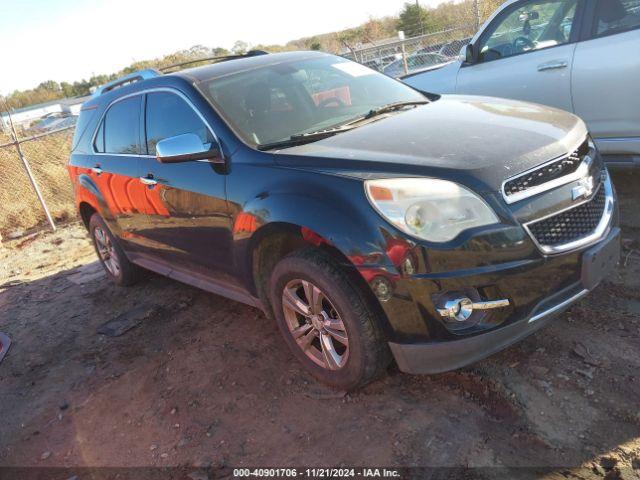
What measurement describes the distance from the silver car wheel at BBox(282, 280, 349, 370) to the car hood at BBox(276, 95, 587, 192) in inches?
26.7

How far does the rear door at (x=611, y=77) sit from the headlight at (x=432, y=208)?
8.99 ft

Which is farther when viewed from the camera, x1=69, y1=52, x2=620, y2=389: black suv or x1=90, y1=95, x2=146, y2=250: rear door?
x1=90, y1=95, x2=146, y2=250: rear door

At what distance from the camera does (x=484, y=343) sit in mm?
2496

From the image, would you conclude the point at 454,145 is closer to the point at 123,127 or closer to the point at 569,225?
the point at 569,225

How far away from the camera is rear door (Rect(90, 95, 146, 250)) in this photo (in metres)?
4.33

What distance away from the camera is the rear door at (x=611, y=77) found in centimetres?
436

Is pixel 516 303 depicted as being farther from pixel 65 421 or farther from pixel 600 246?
pixel 65 421

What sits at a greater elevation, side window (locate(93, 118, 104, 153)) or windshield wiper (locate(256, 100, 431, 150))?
side window (locate(93, 118, 104, 153))

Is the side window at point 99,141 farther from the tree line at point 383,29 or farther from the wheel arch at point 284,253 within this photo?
the tree line at point 383,29

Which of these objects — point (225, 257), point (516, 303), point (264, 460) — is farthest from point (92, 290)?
point (516, 303)

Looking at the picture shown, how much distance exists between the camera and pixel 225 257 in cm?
351

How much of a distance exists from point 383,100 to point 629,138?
2.15m

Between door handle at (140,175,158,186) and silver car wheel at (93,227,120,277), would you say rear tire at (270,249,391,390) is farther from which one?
silver car wheel at (93,227,120,277)

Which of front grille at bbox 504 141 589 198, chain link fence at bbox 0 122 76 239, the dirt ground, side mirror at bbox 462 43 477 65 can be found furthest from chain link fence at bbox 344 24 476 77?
front grille at bbox 504 141 589 198
